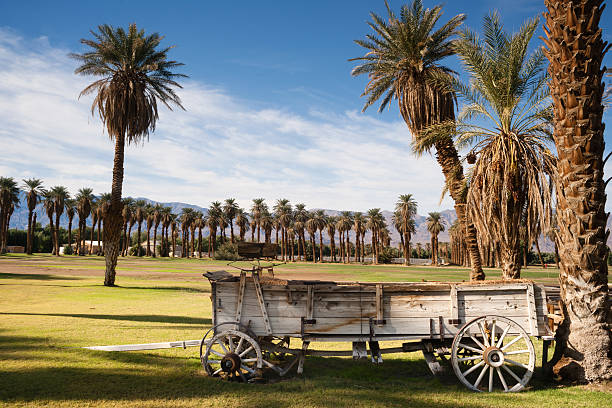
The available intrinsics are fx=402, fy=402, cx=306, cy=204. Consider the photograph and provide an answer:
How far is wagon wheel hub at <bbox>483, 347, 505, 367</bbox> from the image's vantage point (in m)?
5.88

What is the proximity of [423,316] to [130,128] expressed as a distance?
967 inches

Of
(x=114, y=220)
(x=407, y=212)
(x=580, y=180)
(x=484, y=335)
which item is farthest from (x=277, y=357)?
(x=407, y=212)

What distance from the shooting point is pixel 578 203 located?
6.68m

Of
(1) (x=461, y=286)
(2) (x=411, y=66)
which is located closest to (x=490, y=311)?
(1) (x=461, y=286)

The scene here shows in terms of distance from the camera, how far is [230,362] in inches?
249

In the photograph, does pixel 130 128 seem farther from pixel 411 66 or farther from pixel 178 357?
pixel 178 357

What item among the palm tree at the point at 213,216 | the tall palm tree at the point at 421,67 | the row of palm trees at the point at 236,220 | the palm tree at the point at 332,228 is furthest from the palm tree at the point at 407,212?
the tall palm tree at the point at 421,67

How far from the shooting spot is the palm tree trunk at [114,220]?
80.2 feet

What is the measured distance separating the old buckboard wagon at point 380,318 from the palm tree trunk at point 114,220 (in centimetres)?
2029

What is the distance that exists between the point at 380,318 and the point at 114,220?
891 inches

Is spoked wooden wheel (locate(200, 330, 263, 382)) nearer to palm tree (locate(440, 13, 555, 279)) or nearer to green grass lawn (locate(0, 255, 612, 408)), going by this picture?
green grass lawn (locate(0, 255, 612, 408))

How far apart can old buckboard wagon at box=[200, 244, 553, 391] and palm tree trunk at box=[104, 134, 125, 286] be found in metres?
20.3

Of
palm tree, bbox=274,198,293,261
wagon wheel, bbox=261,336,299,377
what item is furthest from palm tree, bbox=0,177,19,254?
wagon wheel, bbox=261,336,299,377

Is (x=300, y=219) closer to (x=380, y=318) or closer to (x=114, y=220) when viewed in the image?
(x=114, y=220)
